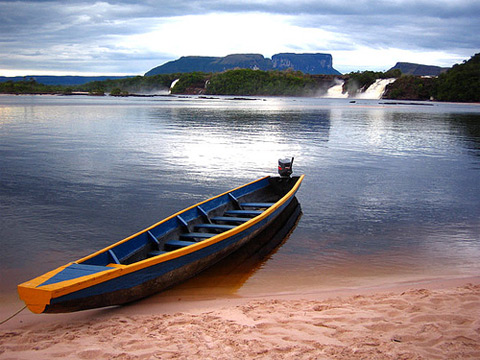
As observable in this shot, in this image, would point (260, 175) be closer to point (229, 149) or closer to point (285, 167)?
point (285, 167)

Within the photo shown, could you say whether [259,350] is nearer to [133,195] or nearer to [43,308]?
[43,308]

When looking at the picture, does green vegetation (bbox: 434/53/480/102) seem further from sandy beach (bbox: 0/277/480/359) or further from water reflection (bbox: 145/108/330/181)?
sandy beach (bbox: 0/277/480/359)

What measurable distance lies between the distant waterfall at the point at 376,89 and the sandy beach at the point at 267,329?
173021mm

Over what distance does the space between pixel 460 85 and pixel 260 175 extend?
140870 mm

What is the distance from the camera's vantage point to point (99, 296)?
671 centimetres

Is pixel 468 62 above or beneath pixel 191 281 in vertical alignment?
above

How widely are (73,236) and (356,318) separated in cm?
745

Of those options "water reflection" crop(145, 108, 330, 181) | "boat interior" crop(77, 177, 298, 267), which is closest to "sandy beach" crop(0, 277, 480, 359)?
"boat interior" crop(77, 177, 298, 267)

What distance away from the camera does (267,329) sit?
608 cm

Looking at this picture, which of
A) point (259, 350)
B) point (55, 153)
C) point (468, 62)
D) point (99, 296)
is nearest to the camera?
point (259, 350)

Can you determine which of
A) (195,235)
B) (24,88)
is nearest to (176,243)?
(195,235)

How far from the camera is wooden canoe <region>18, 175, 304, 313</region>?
624 cm

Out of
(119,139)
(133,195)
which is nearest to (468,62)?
(119,139)

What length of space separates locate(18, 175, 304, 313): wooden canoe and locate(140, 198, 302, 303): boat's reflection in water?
187 millimetres
